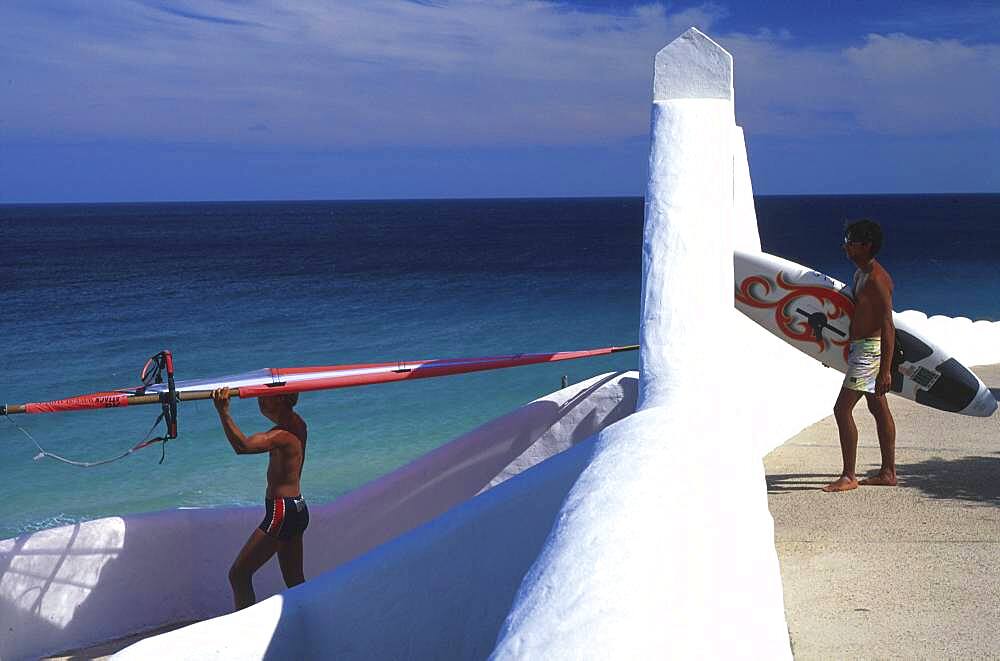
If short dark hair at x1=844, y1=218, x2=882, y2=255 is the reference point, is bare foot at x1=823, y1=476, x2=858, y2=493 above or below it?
below

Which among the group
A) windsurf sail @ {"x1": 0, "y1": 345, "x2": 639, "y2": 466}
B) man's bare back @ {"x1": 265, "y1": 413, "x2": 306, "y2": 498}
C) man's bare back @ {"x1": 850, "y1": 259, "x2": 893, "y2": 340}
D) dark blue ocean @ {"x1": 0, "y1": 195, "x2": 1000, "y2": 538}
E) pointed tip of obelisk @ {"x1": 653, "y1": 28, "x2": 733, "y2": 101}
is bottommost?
dark blue ocean @ {"x1": 0, "y1": 195, "x2": 1000, "y2": 538}

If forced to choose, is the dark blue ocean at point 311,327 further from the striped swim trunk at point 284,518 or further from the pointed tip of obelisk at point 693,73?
the pointed tip of obelisk at point 693,73

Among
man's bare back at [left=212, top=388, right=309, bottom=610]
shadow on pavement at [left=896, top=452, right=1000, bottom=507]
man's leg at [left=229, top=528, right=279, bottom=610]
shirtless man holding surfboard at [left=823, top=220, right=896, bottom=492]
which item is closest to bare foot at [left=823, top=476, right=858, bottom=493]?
shirtless man holding surfboard at [left=823, top=220, right=896, bottom=492]

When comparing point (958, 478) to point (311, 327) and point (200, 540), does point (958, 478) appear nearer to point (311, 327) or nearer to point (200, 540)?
point (200, 540)

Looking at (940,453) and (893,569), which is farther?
(940,453)

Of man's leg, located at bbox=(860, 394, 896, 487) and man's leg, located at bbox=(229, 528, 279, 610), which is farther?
man's leg, located at bbox=(860, 394, 896, 487)

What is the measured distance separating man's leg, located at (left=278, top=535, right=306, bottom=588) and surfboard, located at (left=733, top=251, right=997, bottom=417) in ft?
9.40

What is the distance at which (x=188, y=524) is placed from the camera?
18.8 feet

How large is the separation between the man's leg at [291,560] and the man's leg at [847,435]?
2.78m

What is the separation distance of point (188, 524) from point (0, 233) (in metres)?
82.1

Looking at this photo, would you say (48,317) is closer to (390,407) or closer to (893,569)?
(390,407)

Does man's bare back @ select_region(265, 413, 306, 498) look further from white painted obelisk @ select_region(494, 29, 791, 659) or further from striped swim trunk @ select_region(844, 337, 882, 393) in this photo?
striped swim trunk @ select_region(844, 337, 882, 393)

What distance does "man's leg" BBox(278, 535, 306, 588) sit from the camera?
487 centimetres

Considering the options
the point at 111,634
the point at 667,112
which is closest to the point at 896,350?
the point at 667,112
